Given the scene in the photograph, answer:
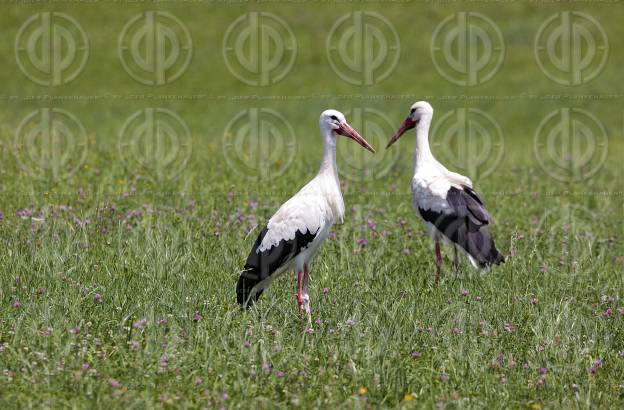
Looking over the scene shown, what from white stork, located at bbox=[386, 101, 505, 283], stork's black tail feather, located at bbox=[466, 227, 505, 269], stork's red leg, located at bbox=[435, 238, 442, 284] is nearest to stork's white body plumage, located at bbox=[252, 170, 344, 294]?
stork's red leg, located at bbox=[435, 238, 442, 284]

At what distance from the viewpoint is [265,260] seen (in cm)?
685

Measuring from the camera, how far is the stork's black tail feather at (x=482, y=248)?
307 inches

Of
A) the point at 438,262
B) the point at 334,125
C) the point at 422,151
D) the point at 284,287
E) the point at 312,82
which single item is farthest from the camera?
the point at 312,82

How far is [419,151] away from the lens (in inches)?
352

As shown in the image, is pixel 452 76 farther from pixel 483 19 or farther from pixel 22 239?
pixel 22 239

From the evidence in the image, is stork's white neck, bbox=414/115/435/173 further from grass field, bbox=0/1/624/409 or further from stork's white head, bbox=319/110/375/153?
stork's white head, bbox=319/110/375/153

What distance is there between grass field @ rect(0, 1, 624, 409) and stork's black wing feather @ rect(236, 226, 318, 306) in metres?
0.17

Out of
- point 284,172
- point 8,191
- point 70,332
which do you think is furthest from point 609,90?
point 70,332

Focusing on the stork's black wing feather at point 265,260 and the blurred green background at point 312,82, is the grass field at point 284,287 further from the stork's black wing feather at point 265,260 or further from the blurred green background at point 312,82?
the blurred green background at point 312,82

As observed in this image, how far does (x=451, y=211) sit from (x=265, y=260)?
220cm

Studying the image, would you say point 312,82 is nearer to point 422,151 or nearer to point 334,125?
point 422,151

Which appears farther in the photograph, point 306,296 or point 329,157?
point 329,157

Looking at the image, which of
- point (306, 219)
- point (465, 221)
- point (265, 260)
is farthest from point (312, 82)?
point (265, 260)

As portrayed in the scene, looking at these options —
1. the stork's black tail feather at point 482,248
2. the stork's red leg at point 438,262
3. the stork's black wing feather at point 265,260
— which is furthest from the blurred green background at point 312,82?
the stork's black wing feather at point 265,260
